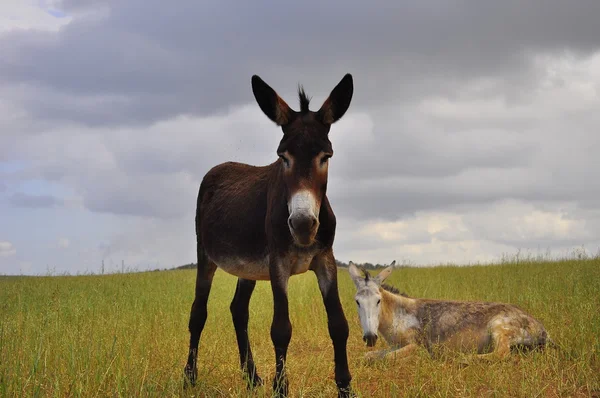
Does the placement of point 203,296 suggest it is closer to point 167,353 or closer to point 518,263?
point 167,353

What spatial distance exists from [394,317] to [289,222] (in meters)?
5.83

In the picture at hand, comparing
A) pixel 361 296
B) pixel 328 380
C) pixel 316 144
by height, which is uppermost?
pixel 316 144

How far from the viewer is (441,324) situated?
9969 millimetres

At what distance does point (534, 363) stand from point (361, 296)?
300cm

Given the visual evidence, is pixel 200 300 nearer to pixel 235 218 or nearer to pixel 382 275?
pixel 235 218

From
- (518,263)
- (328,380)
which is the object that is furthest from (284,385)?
(518,263)

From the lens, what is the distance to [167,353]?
361 inches

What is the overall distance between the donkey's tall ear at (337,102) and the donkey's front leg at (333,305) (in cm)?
148

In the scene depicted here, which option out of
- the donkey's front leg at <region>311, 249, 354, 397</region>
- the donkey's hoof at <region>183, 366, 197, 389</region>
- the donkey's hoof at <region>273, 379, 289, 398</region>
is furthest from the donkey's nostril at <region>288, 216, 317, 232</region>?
the donkey's hoof at <region>183, 366, 197, 389</region>

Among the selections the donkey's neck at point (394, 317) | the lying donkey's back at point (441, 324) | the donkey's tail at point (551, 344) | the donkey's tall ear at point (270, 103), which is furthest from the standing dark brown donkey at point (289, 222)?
the donkey's tail at point (551, 344)

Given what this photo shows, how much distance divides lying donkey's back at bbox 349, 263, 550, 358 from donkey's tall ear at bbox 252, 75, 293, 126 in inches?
178

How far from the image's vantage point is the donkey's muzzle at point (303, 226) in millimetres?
5027

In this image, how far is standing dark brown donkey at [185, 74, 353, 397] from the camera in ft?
17.7

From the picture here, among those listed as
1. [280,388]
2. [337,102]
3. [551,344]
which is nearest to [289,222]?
[337,102]
